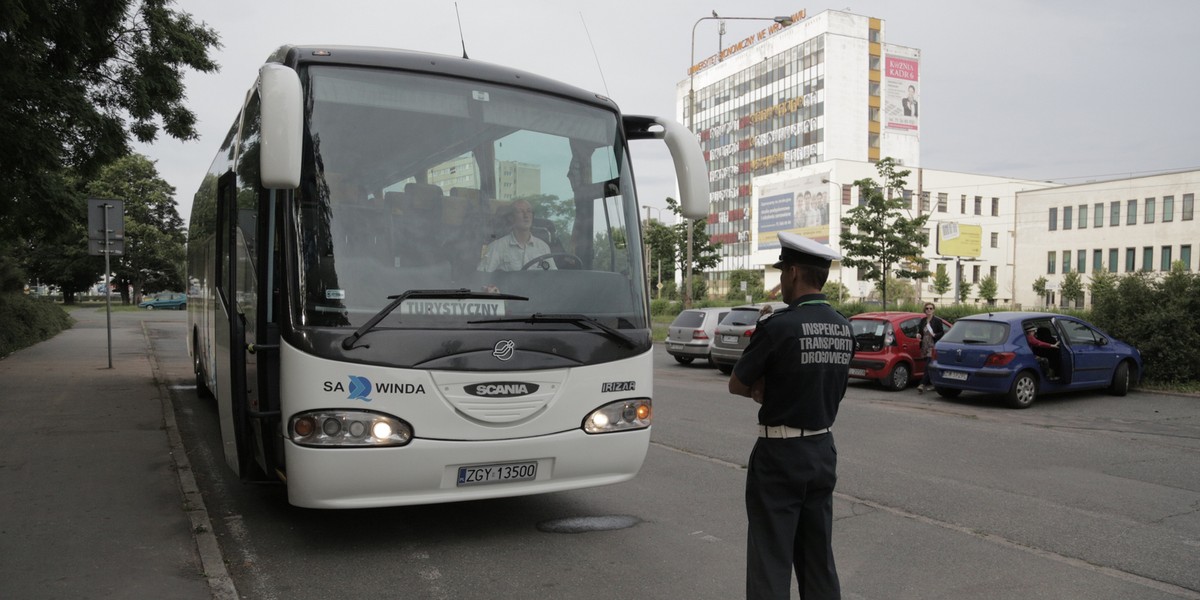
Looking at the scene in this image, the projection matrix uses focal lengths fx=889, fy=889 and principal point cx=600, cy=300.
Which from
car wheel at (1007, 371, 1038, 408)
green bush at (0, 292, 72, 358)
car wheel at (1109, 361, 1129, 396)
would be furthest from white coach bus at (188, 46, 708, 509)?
green bush at (0, 292, 72, 358)

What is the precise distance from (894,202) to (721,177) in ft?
276

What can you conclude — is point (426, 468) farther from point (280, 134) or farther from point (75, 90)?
point (75, 90)

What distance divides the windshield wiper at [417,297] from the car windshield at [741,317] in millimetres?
15088

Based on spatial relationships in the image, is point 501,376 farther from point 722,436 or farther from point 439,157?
point 722,436

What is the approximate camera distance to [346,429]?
496 cm

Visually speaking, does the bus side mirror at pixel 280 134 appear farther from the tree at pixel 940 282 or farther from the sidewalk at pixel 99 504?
the tree at pixel 940 282

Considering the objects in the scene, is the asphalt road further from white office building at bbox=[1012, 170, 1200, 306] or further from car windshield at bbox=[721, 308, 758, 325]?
white office building at bbox=[1012, 170, 1200, 306]

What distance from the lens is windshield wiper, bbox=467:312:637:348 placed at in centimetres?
532

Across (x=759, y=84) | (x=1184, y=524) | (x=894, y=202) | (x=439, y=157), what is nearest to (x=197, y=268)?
(x=439, y=157)

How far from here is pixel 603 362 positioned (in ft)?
18.3

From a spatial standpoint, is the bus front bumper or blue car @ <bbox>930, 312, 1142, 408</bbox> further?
blue car @ <bbox>930, 312, 1142, 408</bbox>

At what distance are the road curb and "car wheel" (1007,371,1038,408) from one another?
11737mm

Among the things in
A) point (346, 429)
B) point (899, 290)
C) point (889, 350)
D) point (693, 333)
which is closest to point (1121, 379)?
point (889, 350)

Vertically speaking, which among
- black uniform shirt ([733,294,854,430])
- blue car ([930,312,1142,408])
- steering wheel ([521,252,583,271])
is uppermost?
steering wheel ([521,252,583,271])
